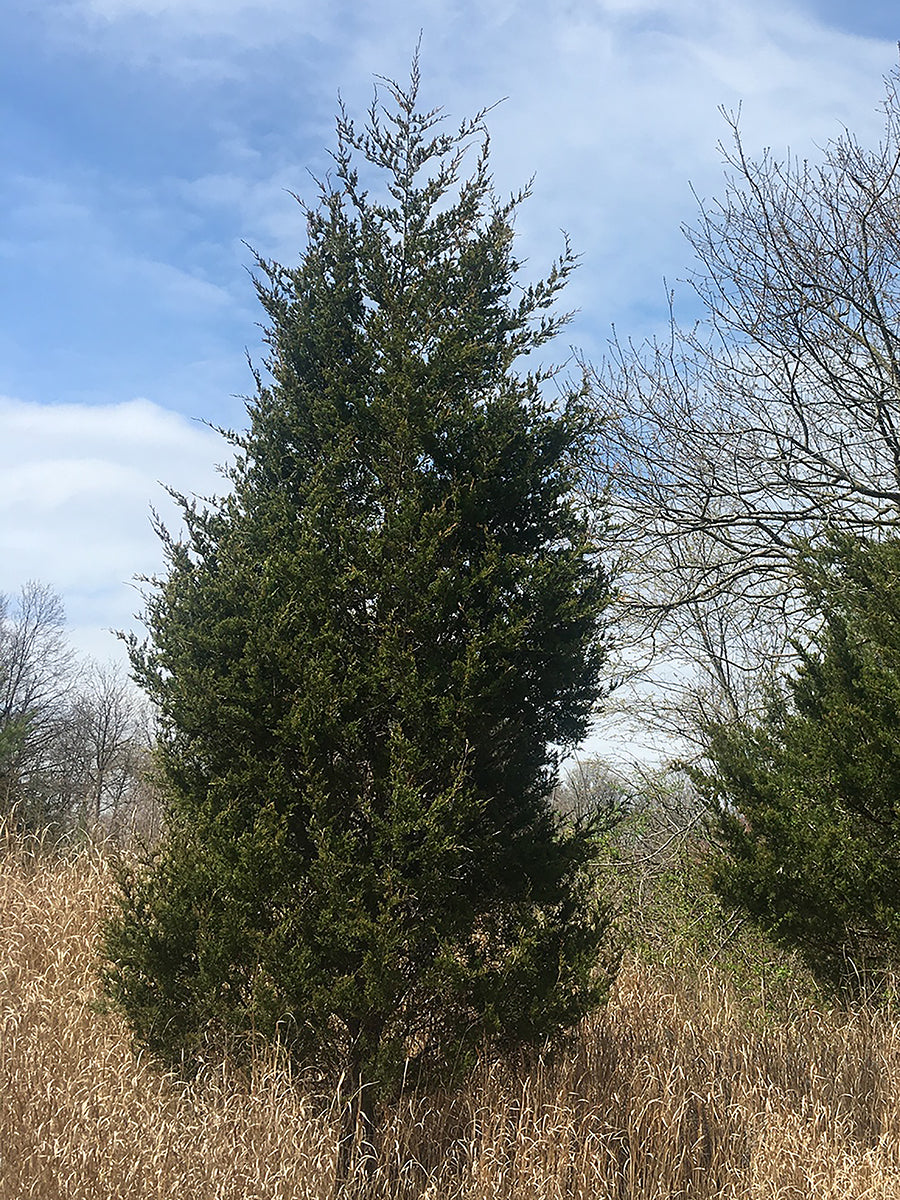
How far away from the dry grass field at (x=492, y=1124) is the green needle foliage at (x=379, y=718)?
27cm

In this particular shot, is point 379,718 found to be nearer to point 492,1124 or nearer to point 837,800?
point 492,1124

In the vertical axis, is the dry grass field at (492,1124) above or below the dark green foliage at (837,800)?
below

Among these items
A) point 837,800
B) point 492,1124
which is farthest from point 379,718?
point 837,800

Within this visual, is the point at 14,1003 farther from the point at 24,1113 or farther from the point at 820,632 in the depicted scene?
the point at 820,632

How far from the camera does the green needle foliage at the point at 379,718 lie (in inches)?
172

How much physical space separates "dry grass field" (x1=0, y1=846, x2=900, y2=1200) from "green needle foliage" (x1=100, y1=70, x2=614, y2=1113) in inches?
10.5

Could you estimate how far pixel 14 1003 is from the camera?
5.84 m

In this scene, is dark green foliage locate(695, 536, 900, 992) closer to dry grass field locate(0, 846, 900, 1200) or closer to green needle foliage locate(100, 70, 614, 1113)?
dry grass field locate(0, 846, 900, 1200)

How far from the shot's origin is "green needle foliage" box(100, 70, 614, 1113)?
4367 mm

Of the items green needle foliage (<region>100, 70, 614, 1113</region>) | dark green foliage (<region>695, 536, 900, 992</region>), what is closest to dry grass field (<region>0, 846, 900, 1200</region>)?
green needle foliage (<region>100, 70, 614, 1113</region>)

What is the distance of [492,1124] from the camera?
440cm

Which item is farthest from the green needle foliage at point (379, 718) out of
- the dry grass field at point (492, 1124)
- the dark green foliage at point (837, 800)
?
the dark green foliage at point (837, 800)

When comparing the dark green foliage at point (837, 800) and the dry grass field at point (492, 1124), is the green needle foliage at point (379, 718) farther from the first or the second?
the dark green foliage at point (837, 800)

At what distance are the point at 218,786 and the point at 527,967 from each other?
1.70m
